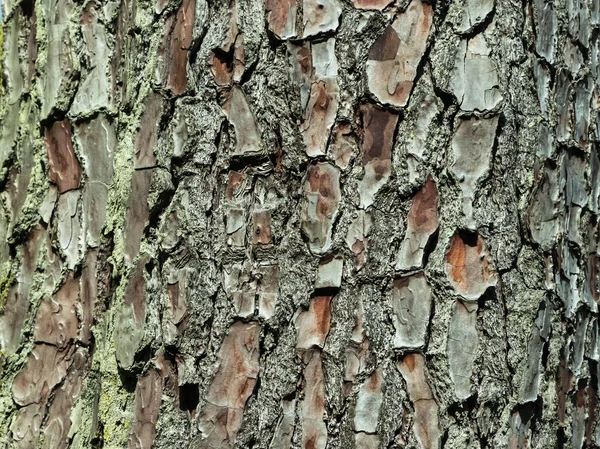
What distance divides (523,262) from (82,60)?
1.12m

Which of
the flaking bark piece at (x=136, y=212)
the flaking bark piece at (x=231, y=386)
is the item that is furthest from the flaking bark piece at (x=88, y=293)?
the flaking bark piece at (x=231, y=386)

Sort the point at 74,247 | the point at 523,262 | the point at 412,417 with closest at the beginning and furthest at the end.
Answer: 1. the point at 412,417
2. the point at 523,262
3. the point at 74,247

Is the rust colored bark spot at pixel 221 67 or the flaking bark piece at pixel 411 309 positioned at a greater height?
the rust colored bark spot at pixel 221 67

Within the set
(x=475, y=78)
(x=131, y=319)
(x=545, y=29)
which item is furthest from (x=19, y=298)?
(x=545, y=29)

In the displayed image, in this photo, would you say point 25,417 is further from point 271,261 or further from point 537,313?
point 537,313

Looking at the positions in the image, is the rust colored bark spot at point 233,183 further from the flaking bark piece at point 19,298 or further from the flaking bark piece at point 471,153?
the flaking bark piece at point 19,298

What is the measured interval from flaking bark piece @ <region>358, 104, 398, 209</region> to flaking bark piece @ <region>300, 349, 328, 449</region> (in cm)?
33

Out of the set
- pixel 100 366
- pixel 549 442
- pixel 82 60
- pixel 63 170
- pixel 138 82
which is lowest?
pixel 549 442

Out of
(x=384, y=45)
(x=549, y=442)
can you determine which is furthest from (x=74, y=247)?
(x=549, y=442)

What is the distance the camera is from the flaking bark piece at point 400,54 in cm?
170

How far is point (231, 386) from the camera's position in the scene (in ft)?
5.60

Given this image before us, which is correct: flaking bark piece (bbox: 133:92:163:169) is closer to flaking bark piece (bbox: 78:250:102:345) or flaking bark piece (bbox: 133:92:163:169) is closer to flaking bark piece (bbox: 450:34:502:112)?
flaking bark piece (bbox: 78:250:102:345)

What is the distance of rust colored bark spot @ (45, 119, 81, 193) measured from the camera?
2059mm

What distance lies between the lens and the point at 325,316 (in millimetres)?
1692
